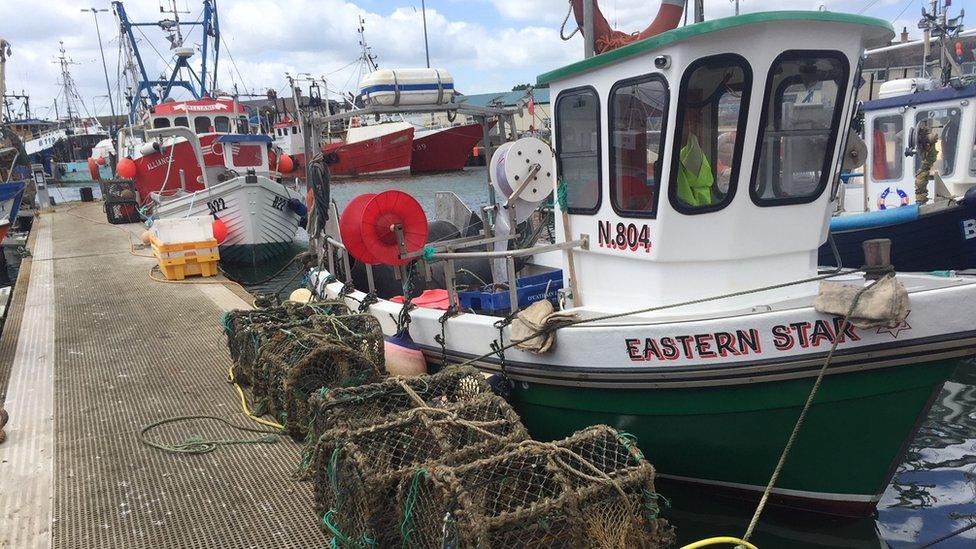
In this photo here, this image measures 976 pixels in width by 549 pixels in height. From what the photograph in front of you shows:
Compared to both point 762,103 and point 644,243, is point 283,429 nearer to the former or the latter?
point 644,243

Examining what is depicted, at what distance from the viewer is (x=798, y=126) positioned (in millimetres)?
4363

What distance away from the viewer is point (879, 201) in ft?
34.9

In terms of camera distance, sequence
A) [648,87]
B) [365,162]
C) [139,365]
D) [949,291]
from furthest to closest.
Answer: [365,162] → [139,365] → [648,87] → [949,291]

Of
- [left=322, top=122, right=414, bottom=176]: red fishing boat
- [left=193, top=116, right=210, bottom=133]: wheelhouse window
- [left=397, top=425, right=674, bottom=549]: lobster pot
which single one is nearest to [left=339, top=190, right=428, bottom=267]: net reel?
[left=397, top=425, right=674, bottom=549]: lobster pot

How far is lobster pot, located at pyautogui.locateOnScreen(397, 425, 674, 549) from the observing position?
2.75 metres

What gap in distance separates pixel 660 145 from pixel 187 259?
30.5 ft

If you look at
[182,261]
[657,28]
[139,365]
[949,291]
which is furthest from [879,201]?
[182,261]

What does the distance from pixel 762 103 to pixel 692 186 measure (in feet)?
2.08

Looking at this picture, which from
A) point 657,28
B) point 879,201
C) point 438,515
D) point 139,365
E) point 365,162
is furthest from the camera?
point 365,162

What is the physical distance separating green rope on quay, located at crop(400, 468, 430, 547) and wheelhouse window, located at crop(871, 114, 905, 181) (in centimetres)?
1010

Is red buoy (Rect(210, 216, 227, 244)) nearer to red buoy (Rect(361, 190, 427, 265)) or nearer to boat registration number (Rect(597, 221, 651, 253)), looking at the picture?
red buoy (Rect(361, 190, 427, 265))

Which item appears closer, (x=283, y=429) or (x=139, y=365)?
(x=283, y=429)

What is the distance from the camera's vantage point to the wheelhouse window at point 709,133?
4.17m

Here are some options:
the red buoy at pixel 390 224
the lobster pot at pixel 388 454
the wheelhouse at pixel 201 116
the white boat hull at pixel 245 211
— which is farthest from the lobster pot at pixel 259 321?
the wheelhouse at pixel 201 116
